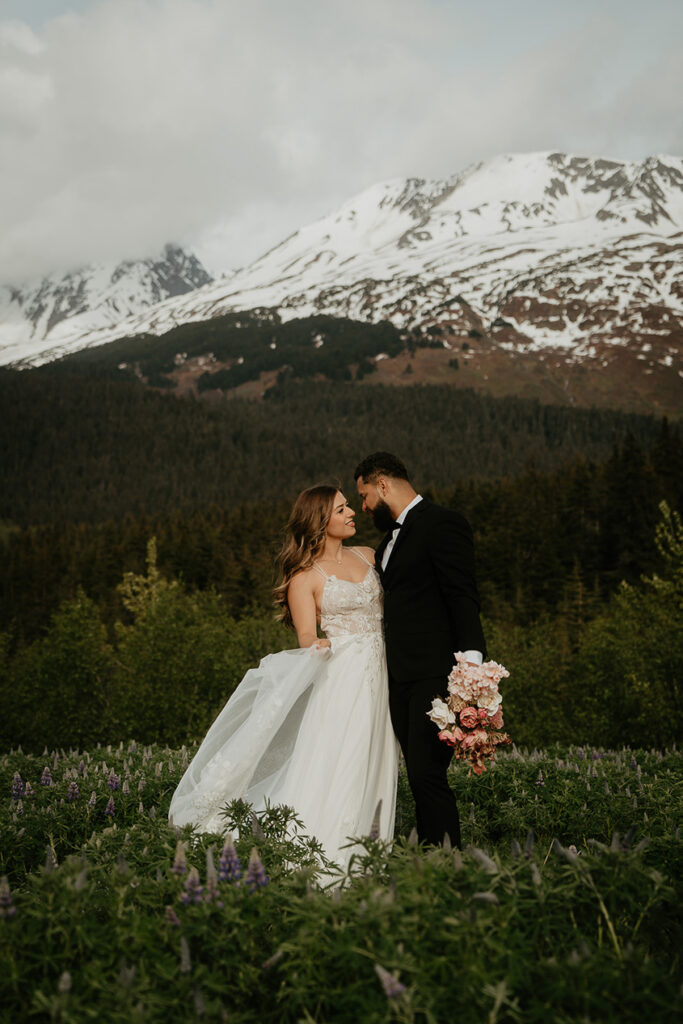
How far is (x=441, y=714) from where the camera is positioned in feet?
15.8

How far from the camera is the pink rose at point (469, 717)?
4.75 m

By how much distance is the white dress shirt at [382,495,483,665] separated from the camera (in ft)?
16.4

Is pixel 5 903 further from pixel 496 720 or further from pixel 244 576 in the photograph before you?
pixel 244 576

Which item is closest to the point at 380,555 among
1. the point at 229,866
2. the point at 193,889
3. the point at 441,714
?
the point at 441,714

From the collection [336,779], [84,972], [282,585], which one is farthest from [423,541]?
[84,972]

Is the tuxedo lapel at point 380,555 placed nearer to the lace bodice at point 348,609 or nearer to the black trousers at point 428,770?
the lace bodice at point 348,609

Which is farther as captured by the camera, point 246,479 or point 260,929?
point 246,479

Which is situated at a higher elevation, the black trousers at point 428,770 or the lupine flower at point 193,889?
the lupine flower at point 193,889

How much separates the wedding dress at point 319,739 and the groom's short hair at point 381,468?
0.84 metres

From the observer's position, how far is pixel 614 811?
582 centimetres

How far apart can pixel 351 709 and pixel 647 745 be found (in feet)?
42.1

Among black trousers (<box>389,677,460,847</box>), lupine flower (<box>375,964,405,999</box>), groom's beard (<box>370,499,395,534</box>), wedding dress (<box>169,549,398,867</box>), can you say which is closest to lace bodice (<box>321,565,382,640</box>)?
wedding dress (<box>169,549,398,867</box>)

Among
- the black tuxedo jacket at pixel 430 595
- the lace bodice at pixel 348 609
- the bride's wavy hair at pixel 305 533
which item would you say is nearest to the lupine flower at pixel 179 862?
the black tuxedo jacket at pixel 430 595

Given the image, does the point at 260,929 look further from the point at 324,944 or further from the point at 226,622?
the point at 226,622
